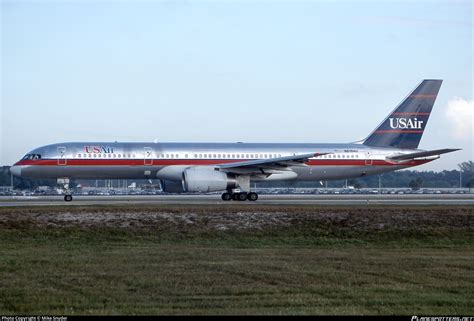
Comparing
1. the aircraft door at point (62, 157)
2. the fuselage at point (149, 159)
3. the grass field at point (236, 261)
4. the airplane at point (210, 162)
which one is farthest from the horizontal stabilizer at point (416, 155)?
the aircraft door at point (62, 157)

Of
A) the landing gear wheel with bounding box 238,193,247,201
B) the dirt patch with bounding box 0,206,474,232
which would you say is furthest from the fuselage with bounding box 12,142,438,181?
the dirt patch with bounding box 0,206,474,232

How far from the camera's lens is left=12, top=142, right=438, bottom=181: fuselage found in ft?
152

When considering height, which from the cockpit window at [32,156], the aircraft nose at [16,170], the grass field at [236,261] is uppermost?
the cockpit window at [32,156]

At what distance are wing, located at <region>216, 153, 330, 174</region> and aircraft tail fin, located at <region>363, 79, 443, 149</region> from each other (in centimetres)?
739

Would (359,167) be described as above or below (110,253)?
above

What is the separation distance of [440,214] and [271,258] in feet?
49.4

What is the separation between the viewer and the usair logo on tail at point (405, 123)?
52125 millimetres

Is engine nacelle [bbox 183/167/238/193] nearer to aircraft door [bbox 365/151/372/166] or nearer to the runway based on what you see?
the runway

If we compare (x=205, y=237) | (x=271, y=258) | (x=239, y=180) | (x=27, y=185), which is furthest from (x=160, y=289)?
(x=27, y=185)

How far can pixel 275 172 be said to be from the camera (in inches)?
1868

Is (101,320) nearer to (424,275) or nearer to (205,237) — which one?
(424,275)

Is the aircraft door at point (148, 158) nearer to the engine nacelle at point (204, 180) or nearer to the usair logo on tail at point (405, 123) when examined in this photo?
the engine nacelle at point (204, 180)

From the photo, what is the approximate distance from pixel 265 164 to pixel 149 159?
24.8 ft

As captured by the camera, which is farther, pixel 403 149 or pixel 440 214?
pixel 403 149
